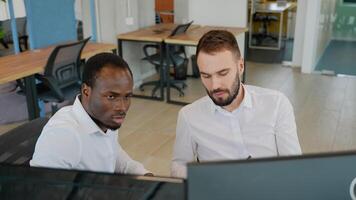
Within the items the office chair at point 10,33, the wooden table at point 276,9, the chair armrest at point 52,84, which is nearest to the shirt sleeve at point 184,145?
the chair armrest at point 52,84

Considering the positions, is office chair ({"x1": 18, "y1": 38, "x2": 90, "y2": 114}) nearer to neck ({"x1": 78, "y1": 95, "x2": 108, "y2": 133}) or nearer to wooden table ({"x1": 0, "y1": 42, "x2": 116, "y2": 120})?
wooden table ({"x1": 0, "y1": 42, "x2": 116, "y2": 120})

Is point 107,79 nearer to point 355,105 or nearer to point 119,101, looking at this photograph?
point 119,101

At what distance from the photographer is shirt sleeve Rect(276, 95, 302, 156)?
1611 mm

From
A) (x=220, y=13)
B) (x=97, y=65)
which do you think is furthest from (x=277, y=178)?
(x=220, y=13)

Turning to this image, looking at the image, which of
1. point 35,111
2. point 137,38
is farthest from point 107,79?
point 137,38

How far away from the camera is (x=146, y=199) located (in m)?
0.72

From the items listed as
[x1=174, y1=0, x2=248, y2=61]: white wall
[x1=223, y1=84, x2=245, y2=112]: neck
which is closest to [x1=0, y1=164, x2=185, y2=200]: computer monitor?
[x1=223, y1=84, x2=245, y2=112]: neck

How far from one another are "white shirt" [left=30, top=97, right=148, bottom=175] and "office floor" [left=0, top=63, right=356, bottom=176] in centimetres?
142

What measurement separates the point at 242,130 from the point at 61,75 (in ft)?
7.89

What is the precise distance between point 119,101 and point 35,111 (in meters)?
2.44

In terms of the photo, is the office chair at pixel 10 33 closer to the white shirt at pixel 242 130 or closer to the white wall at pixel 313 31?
the white wall at pixel 313 31

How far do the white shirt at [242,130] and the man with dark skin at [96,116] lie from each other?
377 mm

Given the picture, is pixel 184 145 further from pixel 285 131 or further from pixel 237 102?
pixel 285 131

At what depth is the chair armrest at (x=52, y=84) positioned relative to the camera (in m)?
3.47
